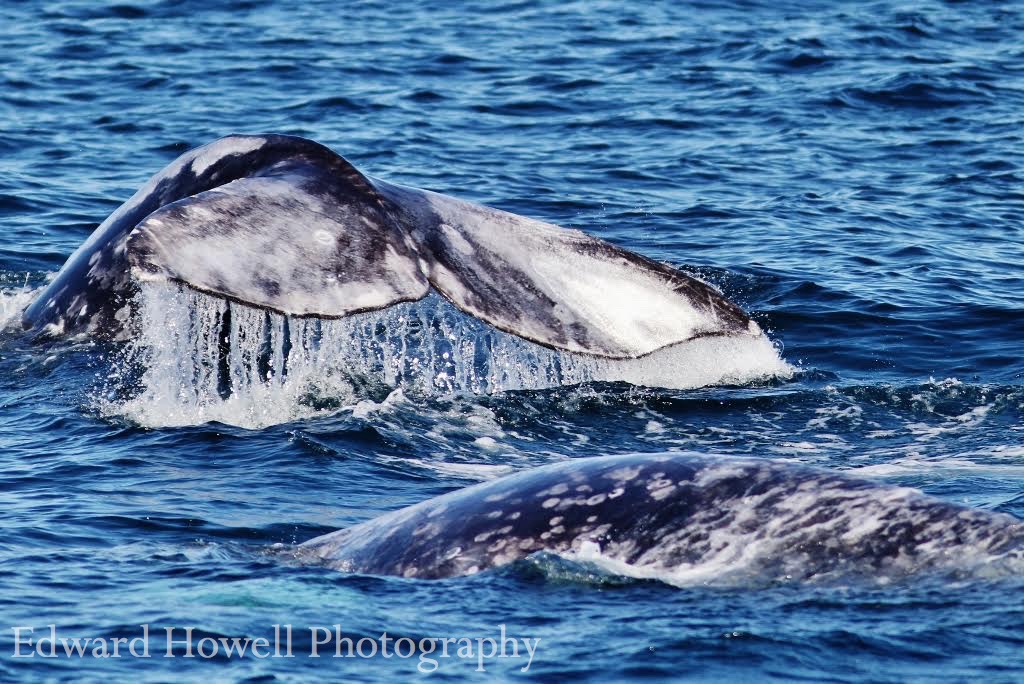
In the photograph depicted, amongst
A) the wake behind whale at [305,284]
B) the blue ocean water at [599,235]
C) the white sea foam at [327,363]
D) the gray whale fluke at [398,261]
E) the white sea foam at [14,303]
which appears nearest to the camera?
the blue ocean water at [599,235]

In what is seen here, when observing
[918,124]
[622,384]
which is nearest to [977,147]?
[918,124]

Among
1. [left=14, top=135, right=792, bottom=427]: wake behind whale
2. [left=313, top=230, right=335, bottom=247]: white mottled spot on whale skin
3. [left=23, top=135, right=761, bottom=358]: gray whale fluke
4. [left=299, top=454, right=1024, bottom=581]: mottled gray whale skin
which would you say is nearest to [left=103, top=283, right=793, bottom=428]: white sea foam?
[left=14, top=135, right=792, bottom=427]: wake behind whale

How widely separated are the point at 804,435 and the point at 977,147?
11455 millimetres

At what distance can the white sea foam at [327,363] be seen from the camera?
10.9m

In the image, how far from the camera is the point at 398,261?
26.8 ft

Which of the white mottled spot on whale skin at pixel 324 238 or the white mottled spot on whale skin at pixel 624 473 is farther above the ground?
the white mottled spot on whale skin at pixel 324 238

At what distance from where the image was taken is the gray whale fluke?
7.65 metres

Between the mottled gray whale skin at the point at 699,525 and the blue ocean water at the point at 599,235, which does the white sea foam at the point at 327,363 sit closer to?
the blue ocean water at the point at 599,235

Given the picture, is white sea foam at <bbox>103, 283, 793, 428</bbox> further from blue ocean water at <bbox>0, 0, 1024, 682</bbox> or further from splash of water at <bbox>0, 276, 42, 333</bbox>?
splash of water at <bbox>0, 276, 42, 333</bbox>

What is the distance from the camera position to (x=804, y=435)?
11.1m

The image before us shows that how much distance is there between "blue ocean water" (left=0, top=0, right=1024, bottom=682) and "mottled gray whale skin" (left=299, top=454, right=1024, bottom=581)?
11 centimetres

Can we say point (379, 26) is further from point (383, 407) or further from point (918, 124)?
point (383, 407)

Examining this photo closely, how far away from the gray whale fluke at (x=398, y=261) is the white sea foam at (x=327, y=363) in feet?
6.03

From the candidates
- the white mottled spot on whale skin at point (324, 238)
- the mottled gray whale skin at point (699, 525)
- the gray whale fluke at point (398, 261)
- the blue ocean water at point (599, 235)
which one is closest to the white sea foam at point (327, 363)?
the blue ocean water at point (599, 235)
